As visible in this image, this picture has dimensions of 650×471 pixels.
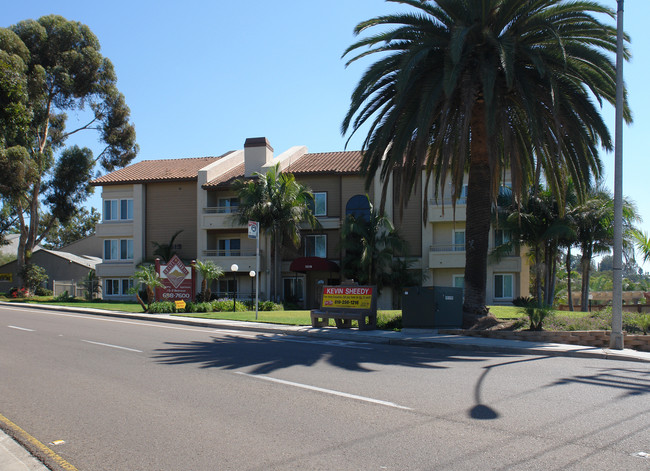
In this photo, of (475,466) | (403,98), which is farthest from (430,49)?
(475,466)

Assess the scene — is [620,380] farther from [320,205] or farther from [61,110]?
[61,110]

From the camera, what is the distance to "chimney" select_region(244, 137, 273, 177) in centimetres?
4166

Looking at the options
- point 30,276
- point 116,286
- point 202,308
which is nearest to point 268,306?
point 202,308

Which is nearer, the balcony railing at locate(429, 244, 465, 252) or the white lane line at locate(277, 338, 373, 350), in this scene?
the white lane line at locate(277, 338, 373, 350)

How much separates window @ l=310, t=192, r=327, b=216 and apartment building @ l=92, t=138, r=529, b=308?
69mm

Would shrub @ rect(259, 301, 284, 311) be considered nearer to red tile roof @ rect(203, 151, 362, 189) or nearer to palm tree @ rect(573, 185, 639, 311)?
red tile roof @ rect(203, 151, 362, 189)

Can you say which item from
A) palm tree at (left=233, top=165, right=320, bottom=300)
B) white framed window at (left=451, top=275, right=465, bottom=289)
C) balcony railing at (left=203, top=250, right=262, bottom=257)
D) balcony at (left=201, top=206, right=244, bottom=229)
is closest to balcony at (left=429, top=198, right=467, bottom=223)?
white framed window at (left=451, top=275, right=465, bottom=289)

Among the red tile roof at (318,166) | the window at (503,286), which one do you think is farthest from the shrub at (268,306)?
the window at (503,286)

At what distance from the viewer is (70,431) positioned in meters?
6.59

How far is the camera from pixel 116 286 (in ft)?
147

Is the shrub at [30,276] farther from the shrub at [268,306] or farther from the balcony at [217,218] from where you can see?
the shrub at [268,306]

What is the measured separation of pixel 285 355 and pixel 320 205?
27754mm

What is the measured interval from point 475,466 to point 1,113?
610 inches

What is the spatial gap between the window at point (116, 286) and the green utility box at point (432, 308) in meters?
31.3
